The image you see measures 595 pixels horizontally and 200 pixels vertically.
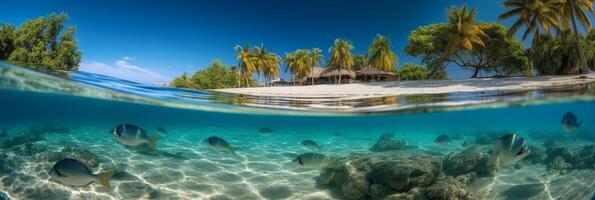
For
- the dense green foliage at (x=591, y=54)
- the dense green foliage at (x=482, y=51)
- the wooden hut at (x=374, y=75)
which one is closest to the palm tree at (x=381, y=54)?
the wooden hut at (x=374, y=75)

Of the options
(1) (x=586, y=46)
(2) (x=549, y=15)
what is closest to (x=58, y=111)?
(2) (x=549, y=15)

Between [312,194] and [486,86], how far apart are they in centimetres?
2559

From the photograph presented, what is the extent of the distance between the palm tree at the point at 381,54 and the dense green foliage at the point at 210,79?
2893 centimetres

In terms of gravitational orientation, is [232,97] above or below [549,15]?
below

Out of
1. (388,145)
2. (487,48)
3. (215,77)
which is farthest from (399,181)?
(215,77)

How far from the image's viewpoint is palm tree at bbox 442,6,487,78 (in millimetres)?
39719

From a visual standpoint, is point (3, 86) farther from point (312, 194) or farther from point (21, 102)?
point (312, 194)

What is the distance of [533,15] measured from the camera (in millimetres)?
35438

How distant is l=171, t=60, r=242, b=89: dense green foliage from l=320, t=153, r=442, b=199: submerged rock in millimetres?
67095

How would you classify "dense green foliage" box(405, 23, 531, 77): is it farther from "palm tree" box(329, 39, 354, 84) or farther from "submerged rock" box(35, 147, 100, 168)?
"submerged rock" box(35, 147, 100, 168)

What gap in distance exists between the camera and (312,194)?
774cm

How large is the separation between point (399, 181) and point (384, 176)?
32 centimetres

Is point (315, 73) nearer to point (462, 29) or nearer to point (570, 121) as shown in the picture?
point (462, 29)

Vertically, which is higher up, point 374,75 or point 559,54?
point 559,54
